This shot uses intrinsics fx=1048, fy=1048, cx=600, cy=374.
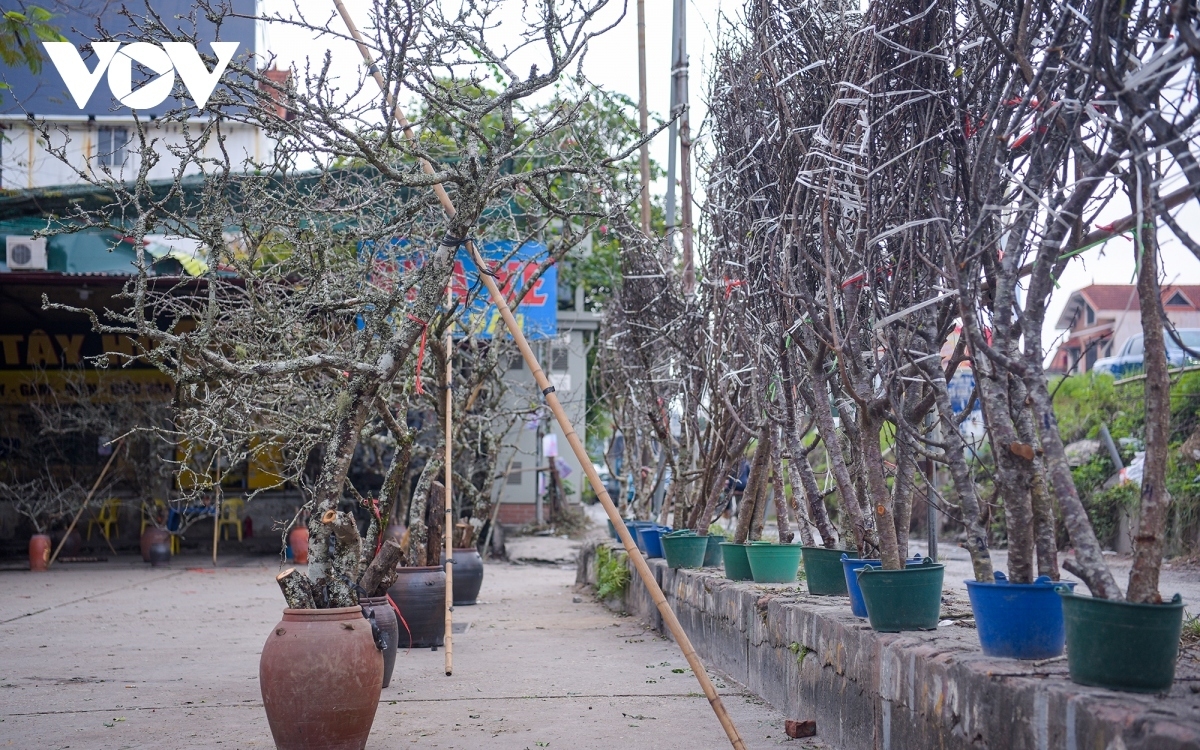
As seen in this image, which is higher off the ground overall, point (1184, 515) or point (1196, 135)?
point (1196, 135)

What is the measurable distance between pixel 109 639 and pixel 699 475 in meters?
5.20

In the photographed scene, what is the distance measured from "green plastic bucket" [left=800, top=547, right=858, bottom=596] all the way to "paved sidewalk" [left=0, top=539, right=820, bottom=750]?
0.72 meters

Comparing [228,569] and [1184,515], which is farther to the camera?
[228,569]

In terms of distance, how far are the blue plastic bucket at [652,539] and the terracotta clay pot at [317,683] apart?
5.00 m

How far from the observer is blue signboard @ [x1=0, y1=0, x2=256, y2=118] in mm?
5543

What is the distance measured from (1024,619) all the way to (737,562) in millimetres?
3615

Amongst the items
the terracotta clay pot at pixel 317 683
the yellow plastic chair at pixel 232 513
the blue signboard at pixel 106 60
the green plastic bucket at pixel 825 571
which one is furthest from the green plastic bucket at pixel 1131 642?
the yellow plastic chair at pixel 232 513

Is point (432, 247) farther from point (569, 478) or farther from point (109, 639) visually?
point (569, 478)

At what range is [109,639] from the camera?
8.91 metres

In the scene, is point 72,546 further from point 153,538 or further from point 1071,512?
point 1071,512

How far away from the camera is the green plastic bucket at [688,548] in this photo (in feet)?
27.2

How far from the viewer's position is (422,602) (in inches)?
313

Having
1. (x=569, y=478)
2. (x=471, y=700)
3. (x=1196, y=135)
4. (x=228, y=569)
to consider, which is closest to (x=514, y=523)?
(x=569, y=478)

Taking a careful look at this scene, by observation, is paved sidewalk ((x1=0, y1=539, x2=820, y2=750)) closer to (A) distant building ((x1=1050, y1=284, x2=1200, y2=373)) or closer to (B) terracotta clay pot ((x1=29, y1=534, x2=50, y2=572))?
(A) distant building ((x1=1050, y1=284, x2=1200, y2=373))
